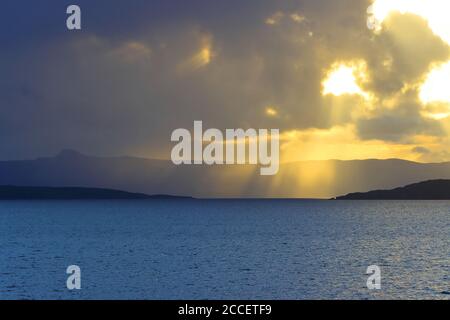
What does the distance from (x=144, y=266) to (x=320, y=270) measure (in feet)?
78.2

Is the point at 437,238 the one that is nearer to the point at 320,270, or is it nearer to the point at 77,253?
the point at 320,270

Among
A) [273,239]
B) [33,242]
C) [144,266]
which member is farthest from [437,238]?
[33,242]

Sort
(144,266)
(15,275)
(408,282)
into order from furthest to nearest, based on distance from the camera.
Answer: (144,266)
(15,275)
(408,282)

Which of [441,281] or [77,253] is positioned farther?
[77,253]

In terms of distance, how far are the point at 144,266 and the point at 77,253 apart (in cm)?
2569

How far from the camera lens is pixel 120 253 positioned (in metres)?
93.8

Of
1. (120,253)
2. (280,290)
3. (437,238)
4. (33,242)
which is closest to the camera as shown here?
(280,290)

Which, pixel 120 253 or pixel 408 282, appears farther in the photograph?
pixel 120 253

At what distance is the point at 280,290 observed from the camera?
55.1 metres
